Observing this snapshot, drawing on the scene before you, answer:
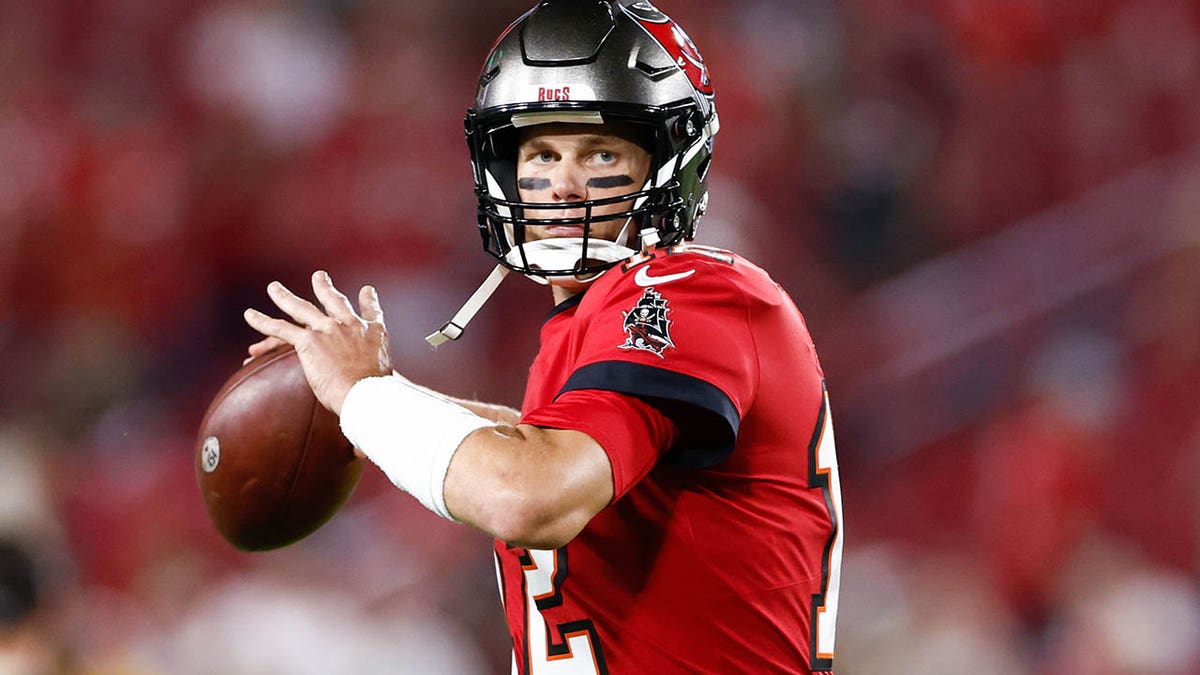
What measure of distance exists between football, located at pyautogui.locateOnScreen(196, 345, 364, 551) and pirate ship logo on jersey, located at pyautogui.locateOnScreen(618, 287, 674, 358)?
86cm

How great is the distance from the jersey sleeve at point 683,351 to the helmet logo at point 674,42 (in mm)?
520

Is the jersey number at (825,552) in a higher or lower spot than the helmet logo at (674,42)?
lower

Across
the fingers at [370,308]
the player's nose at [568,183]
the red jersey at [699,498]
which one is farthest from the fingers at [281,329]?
the player's nose at [568,183]

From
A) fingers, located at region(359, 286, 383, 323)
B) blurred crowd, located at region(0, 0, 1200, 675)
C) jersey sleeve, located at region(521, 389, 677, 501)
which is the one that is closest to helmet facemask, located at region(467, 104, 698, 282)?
fingers, located at region(359, 286, 383, 323)

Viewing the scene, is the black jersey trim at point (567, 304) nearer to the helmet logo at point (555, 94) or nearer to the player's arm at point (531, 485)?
the helmet logo at point (555, 94)

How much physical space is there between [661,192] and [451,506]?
0.77 m

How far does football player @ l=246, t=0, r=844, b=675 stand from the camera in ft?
5.60

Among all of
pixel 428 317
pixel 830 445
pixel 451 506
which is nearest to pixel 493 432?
pixel 451 506

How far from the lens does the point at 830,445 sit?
2150mm

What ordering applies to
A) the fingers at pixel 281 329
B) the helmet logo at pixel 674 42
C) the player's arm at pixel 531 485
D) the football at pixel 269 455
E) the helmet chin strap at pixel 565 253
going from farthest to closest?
the football at pixel 269 455
the helmet logo at pixel 674 42
the helmet chin strap at pixel 565 253
the fingers at pixel 281 329
the player's arm at pixel 531 485

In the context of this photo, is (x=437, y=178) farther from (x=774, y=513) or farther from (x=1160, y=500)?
(x=774, y=513)

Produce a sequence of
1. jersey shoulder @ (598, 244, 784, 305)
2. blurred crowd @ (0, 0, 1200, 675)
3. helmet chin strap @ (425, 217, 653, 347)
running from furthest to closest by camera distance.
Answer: blurred crowd @ (0, 0, 1200, 675)
helmet chin strap @ (425, 217, 653, 347)
jersey shoulder @ (598, 244, 784, 305)

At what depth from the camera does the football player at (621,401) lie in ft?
5.60

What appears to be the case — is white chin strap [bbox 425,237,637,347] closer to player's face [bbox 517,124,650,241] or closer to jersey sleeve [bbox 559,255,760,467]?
player's face [bbox 517,124,650,241]
